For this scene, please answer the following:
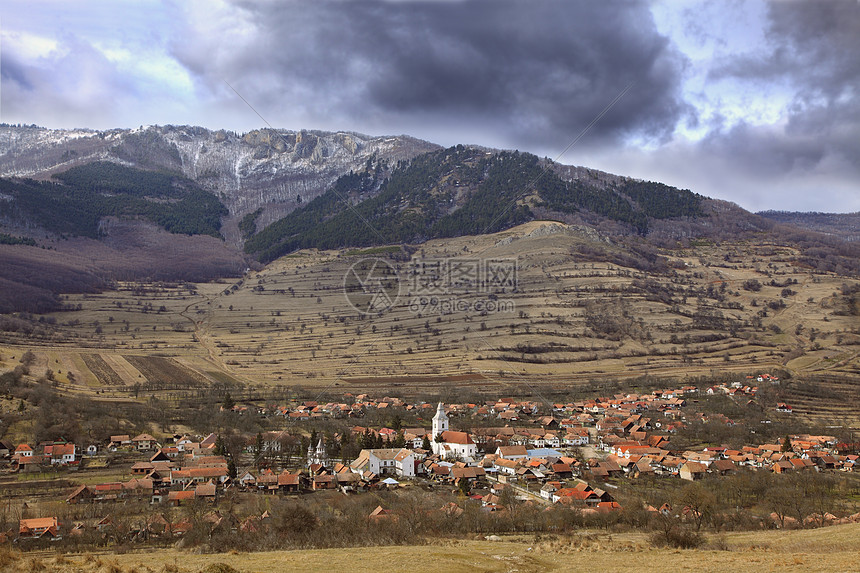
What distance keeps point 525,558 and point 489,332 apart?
77736mm

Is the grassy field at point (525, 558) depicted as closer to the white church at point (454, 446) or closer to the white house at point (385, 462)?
the white house at point (385, 462)

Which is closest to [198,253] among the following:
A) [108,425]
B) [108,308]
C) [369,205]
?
[369,205]

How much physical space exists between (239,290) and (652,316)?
78430 mm

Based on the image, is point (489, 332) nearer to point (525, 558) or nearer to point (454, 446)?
point (454, 446)

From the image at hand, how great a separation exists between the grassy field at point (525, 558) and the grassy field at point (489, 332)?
47071 mm

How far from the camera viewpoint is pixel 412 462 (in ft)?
140

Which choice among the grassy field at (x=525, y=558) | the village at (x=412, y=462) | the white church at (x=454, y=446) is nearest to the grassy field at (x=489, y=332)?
the village at (x=412, y=462)

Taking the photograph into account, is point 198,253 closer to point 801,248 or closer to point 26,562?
point 801,248

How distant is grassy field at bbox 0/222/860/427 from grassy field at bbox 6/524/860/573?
4707 cm

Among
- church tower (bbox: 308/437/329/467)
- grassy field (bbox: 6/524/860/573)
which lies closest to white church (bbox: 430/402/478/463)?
church tower (bbox: 308/437/329/467)

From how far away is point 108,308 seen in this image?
113188 mm

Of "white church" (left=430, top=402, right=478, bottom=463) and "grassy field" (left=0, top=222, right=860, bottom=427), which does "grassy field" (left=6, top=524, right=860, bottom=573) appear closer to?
"white church" (left=430, top=402, right=478, bottom=463)

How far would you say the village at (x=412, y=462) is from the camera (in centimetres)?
3212

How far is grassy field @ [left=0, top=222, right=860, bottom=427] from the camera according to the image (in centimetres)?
8169
